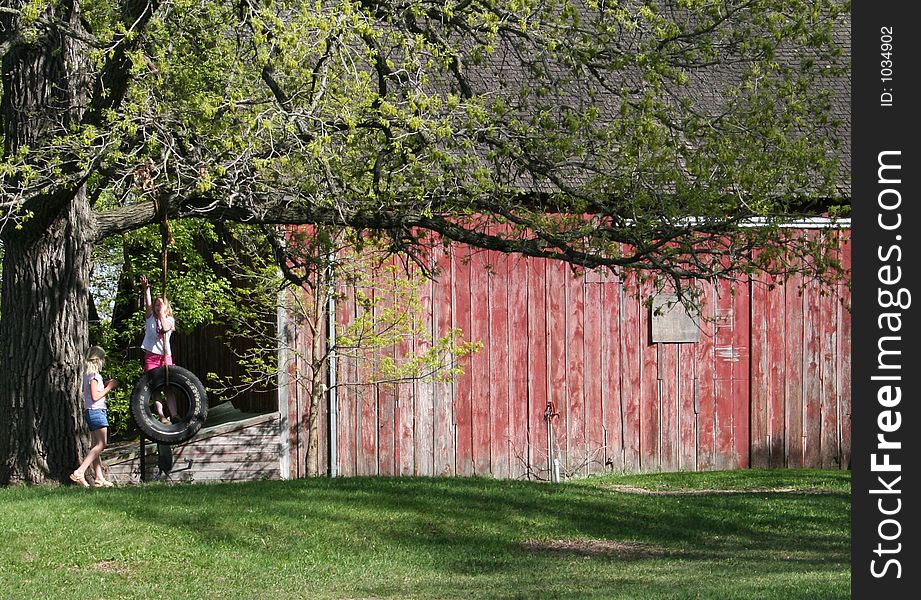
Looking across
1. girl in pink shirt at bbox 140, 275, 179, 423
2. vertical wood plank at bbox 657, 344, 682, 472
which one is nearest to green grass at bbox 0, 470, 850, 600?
girl in pink shirt at bbox 140, 275, 179, 423

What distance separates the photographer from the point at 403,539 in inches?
419

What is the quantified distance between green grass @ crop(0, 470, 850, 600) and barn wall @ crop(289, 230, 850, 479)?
10.1ft

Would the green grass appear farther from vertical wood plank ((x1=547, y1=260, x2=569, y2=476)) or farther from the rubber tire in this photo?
vertical wood plank ((x1=547, y1=260, x2=569, y2=476))

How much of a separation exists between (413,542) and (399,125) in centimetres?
Answer: 341

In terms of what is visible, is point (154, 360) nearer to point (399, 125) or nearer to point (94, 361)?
point (94, 361)

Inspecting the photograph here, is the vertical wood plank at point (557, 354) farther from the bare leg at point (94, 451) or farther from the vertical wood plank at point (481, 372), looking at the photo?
Answer: the bare leg at point (94, 451)

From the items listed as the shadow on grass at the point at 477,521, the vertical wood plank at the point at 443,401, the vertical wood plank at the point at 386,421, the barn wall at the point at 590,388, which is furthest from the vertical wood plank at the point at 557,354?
the shadow on grass at the point at 477,521

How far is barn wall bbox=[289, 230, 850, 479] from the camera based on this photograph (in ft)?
54.3

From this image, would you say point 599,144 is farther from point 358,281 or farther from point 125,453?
point 125,453
